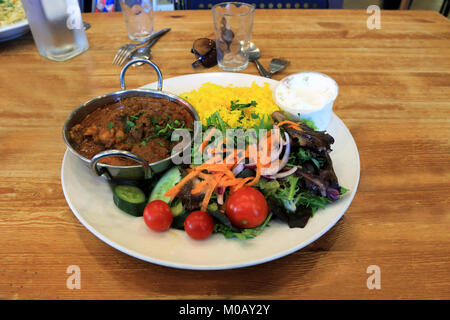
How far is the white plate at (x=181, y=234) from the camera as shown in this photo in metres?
1.33

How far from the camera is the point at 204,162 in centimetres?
168

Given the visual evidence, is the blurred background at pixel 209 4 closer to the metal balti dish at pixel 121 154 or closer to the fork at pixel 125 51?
the fork at pixel 125 51

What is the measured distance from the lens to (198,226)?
142cm

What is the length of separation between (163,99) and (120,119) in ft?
1.24

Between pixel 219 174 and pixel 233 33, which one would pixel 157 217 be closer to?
pixel 219 174

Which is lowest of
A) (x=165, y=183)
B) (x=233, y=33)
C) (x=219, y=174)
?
(x=165, y=183)

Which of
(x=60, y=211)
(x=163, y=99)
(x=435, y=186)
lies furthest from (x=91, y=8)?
(x=435, y=186)

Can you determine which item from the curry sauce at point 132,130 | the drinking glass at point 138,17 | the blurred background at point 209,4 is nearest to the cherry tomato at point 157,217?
the curry sauce at point 132,130

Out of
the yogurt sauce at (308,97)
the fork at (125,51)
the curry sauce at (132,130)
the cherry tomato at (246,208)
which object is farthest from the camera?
the fork at (125,51)

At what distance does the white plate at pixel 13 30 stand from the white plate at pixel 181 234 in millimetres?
1978

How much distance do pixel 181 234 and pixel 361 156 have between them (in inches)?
47.4

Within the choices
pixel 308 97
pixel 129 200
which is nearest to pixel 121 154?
pixel 129 200

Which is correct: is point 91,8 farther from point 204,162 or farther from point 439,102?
point 439,102

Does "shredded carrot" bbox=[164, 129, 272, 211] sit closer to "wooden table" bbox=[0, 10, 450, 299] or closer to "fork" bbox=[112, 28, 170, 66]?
"wooden table" bbox=[0, 10, 450, 299]
